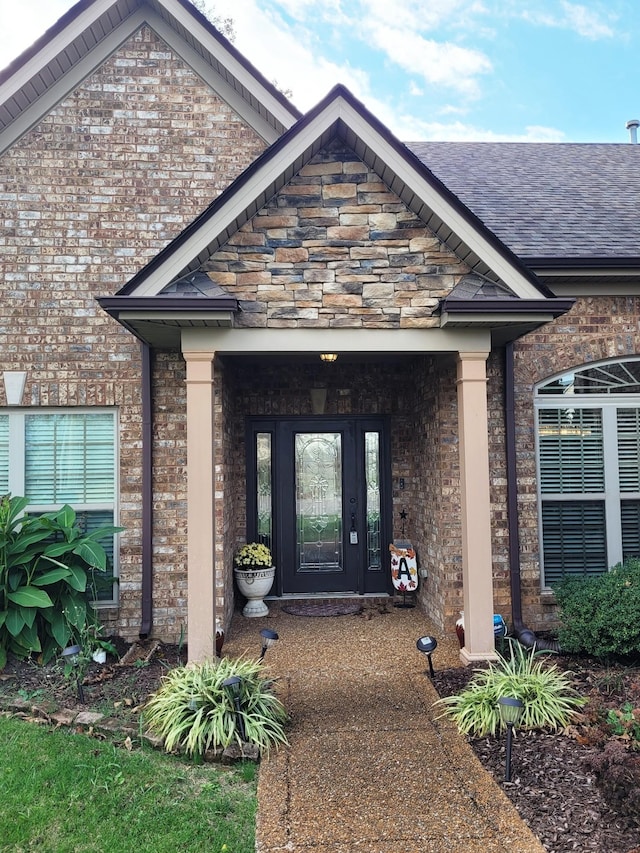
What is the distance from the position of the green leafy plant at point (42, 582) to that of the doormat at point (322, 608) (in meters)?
2.30

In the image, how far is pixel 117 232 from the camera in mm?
6449

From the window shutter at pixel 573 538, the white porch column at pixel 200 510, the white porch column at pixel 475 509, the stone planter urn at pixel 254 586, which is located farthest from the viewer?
the stone planter urn at pixel 254 586

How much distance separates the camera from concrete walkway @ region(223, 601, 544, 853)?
3129mm

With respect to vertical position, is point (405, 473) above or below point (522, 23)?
below

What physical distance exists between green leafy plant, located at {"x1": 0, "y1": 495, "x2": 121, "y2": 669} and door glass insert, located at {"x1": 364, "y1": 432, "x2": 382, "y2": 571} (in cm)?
322

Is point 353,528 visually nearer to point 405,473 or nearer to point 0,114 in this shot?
point 405,473

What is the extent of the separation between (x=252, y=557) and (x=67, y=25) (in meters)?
5.90

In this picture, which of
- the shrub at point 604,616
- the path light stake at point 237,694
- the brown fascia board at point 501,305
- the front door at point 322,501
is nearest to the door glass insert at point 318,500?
the front door at point 322,501

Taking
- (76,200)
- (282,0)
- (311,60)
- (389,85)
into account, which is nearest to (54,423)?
(76,200)

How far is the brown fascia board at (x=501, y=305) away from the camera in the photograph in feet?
16.4

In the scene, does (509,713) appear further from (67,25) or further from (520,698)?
(67,25)

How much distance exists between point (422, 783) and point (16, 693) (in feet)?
10.7

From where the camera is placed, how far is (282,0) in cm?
1614

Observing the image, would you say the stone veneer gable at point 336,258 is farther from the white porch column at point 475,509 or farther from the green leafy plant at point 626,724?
the green leafy plant at point 626,724
